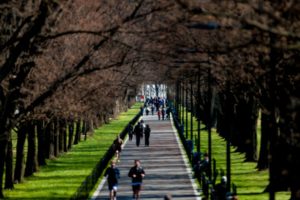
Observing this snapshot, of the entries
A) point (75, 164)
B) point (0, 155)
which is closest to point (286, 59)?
point (0, 155)

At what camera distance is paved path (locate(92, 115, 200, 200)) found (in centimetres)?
3819

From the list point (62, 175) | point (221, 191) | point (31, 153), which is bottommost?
point (62, 175)

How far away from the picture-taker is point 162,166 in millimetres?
52125

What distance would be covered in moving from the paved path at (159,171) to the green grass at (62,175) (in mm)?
1617

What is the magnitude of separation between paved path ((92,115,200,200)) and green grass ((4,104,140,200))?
1.62 meters

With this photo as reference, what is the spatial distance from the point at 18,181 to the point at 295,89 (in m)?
19.9

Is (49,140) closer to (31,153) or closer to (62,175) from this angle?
(62,175)

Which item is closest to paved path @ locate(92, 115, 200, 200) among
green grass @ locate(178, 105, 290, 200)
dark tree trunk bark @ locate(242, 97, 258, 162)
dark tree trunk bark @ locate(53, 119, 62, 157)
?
green grass @ locate(178, 105, 290, 200)

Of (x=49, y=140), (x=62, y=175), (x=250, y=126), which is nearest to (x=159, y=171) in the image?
(x=62, y=175)

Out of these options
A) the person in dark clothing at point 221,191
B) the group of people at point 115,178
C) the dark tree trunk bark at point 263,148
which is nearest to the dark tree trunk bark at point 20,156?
the group of people at point 115,178

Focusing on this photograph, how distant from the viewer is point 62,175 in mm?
47781

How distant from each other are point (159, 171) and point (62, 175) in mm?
4887

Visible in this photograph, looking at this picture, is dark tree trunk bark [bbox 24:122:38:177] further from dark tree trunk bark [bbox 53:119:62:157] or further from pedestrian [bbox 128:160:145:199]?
pedestrian [bbox 128:160:145:199]

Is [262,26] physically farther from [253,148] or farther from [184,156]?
[184,156]
